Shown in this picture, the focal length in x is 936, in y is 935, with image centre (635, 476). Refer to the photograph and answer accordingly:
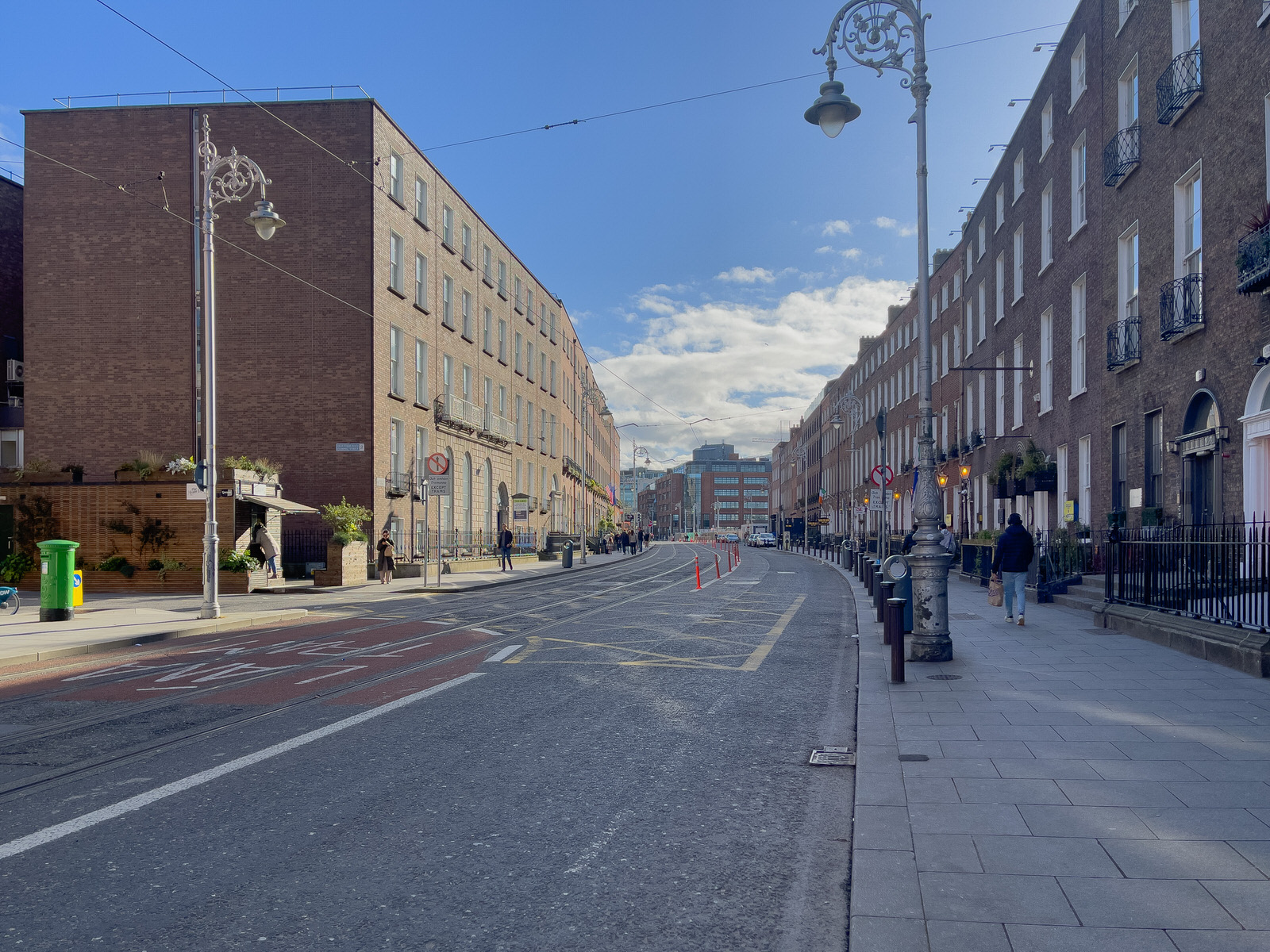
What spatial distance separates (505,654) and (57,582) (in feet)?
29.6

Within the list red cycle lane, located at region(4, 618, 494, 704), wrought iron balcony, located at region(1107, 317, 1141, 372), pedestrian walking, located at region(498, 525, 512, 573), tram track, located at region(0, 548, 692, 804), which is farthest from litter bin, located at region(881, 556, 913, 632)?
pedestrian walking, located at region(498, 525, 512, 573)

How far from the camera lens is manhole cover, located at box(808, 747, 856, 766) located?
6.10 m

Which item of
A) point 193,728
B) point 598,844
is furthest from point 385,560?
point 598,844

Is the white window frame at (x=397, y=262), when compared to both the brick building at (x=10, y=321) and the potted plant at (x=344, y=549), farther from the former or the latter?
the brick building at (x=10, y=321)

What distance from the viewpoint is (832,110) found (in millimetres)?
10961

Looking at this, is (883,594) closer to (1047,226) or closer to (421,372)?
(1047,226)

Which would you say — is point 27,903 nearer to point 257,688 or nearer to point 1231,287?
point 257,688

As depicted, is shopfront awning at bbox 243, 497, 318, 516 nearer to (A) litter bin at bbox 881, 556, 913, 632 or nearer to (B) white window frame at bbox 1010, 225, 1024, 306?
(A) litter bin at bbox 881, 556, 913, 632

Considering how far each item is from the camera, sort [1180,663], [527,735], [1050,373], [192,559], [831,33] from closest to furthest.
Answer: [527,735]
[1180,663]
[831,33]
[192,559]
[1050,373]

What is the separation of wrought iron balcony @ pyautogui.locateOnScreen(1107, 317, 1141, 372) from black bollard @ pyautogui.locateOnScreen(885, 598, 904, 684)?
1250 centimetres

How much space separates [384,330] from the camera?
31.5 m

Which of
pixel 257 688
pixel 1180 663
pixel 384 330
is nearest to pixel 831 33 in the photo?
pixel 1180 663

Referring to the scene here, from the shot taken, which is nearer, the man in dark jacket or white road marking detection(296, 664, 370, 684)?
white road marking detection(296, 664, 370, 684)

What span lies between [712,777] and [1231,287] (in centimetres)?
1286
